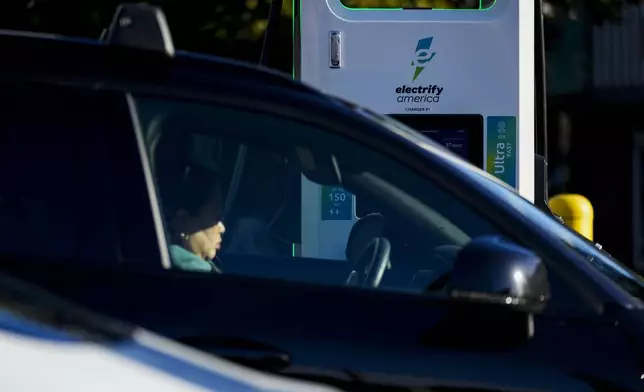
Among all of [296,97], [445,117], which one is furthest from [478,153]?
[296,97]

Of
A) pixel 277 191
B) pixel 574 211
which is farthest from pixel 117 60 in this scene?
pixel 574 211

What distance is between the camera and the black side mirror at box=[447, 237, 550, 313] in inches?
A: 112

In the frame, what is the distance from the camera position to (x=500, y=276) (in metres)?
2.84

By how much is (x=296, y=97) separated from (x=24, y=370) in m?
1.33

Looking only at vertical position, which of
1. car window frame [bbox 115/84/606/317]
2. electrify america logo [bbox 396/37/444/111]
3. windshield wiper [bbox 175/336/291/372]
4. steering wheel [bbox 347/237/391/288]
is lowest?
windshield wiper [bbox 175/336/291/372]

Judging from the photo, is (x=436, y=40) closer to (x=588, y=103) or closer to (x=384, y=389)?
(x=384, y=389)

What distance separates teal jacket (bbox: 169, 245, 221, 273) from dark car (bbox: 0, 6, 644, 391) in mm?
13

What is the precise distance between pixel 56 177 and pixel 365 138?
2.47ft

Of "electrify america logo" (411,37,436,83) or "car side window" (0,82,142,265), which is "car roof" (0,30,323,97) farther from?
"electrify america logo" (411,37,436,83)

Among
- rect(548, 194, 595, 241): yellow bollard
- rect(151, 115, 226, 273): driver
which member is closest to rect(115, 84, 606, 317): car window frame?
rect(151, 115, 226, 273): driver

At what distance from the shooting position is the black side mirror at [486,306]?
2855 mm

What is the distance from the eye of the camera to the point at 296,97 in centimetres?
306

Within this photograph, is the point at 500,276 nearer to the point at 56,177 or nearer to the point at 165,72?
the point at 165,72

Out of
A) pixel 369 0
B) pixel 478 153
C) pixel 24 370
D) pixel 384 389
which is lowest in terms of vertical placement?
pixel 384 389
